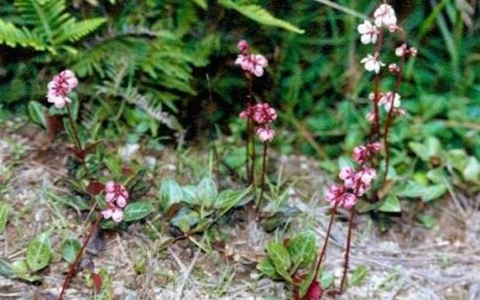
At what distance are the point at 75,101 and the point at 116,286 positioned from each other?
642 millimetres

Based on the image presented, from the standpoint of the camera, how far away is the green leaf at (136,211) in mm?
2439

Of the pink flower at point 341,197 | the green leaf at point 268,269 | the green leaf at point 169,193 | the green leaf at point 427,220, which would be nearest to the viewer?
the pink flower at point 341,197

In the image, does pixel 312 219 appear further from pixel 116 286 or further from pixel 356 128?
pixel 116 286

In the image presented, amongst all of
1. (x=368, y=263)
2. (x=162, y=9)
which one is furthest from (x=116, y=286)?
(x=162, y=9)

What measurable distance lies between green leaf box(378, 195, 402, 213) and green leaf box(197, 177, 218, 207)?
0.53 m

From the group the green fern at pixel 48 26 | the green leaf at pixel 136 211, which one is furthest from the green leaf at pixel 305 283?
the green fern at pixel 48 26

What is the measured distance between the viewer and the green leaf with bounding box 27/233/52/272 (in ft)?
7.70

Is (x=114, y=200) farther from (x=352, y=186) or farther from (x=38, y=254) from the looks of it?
(x=352, y=186)

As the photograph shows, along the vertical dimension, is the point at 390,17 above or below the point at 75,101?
above

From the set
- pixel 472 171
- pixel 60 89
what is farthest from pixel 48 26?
pixel 472 171

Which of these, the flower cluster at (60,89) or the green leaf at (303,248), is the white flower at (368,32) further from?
the flower cluster at (60,89)

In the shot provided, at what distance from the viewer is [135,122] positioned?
284 cm

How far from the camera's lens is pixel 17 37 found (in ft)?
8.29

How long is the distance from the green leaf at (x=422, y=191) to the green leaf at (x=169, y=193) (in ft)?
2.30
